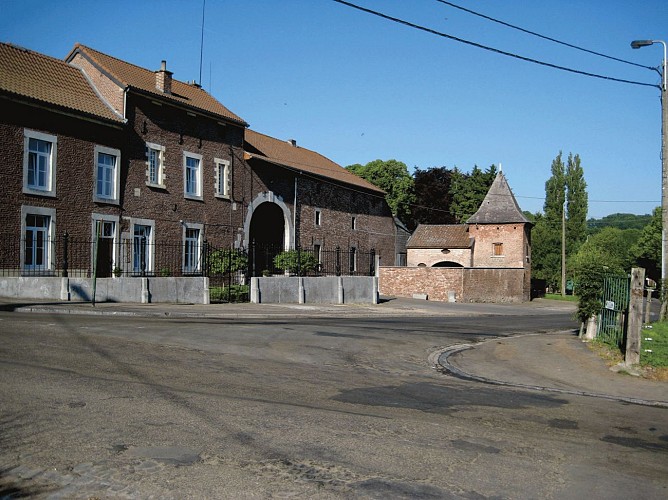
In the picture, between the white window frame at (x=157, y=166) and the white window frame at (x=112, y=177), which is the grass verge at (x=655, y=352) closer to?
the white window frame at (x=112, y=177)

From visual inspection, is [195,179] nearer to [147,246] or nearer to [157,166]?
[157,166]

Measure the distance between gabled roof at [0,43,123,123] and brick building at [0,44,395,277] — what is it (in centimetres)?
7

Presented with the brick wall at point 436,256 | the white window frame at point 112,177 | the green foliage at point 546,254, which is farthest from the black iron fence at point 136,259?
the green foliage at point 546,254

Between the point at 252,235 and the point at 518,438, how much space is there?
114ft

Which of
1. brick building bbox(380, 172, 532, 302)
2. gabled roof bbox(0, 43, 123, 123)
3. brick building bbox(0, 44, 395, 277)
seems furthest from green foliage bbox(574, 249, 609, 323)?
brick building bbox(380, 172, 532, 302)

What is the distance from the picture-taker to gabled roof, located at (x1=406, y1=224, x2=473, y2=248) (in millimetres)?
55812

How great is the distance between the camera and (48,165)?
27016 mm

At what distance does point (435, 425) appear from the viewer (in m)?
6.84

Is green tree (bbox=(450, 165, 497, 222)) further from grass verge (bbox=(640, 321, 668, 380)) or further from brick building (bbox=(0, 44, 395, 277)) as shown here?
grass verge (bbox=(640, 321, 668, 380))

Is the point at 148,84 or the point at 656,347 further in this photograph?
the point at 148,84

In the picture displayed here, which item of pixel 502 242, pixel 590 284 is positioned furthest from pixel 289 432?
pixel 502 242

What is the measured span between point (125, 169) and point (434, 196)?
1806 inches

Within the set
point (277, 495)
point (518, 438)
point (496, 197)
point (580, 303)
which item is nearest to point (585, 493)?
point (518, 438)

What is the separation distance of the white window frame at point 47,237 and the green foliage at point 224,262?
7133 millimetres
